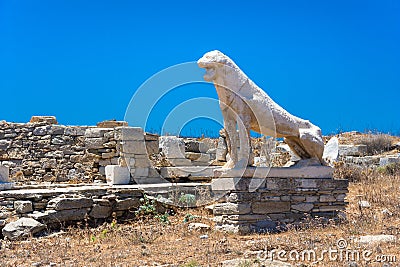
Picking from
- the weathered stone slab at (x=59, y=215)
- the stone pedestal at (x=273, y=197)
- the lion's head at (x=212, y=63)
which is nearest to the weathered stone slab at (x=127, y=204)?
the weathered stone slab at (x=59, y=215)

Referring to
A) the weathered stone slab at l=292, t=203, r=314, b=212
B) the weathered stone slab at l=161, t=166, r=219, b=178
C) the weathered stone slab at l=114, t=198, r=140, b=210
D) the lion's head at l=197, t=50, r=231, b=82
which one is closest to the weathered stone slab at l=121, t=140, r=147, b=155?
the weathered stone slab at l=161, t=166, r=219, b=178

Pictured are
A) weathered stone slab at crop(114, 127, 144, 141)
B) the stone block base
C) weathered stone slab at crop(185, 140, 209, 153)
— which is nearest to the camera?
the stone block base

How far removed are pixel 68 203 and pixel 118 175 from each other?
223 cm

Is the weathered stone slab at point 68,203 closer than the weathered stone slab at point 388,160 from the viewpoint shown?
Yes

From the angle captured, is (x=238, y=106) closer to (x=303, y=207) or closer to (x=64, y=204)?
(x=303, y=207)

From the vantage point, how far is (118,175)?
10367 millimetres

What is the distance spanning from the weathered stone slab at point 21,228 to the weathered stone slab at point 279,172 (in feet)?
9.97

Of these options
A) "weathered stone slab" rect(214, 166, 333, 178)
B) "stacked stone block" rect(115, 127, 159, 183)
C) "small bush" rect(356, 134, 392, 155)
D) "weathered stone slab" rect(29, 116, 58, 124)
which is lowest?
"weathered stone slab" rect(214, 166, 333, 178)

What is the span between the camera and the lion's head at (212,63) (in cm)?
742

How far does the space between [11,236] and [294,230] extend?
172 inches

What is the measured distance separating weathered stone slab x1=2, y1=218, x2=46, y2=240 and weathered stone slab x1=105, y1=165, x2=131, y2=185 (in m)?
2.75

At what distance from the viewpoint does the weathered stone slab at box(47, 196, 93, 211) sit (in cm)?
812

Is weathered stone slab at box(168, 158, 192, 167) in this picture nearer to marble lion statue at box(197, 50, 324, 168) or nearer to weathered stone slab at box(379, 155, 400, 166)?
marble lion statue at box(197, 50, 324, 168)

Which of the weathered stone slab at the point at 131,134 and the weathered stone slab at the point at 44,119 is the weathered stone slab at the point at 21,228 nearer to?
the weathered stone slab at the point at 131,134
